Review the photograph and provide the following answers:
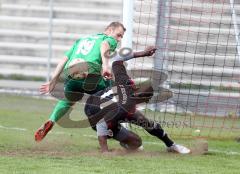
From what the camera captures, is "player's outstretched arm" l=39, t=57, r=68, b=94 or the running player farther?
"player's outstretched arm" l=39, t=57, r=68, b=94

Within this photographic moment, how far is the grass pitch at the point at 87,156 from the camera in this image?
24.0ft

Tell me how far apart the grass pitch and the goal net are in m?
0.80

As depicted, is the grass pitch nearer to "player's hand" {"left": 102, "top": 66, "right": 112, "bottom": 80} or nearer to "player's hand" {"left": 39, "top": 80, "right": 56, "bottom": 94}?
"player's hand" {"left": 39, "top": 80, "right": 56, "bottom": 94}

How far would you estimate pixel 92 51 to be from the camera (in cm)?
886

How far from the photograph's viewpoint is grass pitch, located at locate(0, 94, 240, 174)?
288 inches

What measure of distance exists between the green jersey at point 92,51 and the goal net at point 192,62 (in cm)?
168

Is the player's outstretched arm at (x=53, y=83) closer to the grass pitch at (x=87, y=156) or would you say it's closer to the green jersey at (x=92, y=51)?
the green jersey at (x=92, y=51)

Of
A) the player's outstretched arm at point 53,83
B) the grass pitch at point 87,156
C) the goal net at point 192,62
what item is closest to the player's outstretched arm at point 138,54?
the player's outstretched arm at point 53,83

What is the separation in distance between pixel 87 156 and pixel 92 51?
130 centimetres

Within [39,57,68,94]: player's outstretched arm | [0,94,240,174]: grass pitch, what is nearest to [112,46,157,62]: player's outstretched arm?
[39,57,68,94]: player's outstretched arm

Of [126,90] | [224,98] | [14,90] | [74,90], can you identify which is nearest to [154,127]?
[126,90]

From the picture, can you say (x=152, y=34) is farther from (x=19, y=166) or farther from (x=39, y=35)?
(x=39, y=35)

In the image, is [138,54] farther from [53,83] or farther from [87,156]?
[87,156]

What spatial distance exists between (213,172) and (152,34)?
3.88 m
